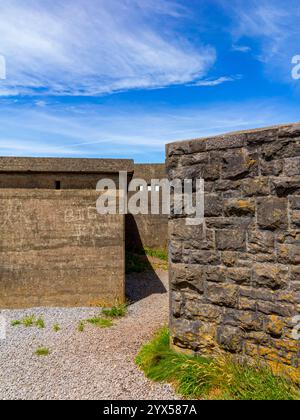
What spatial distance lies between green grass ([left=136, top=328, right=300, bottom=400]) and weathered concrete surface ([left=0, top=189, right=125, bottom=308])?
9.80 ft

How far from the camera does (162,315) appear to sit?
23.2ft

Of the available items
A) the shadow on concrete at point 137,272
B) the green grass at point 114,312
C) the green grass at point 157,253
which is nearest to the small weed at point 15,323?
the green grass at point 114,312

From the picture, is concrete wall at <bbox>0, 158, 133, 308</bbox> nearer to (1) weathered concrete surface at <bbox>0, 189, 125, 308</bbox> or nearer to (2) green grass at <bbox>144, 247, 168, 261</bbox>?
(1) weathered concrete surface at <bbox>0, 189, 125, 308</bbox>

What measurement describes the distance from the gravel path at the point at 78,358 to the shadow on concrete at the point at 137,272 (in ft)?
4.00

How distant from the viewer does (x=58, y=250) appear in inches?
296

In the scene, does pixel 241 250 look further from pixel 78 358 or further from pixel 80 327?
pixel 80 327

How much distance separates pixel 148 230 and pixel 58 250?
6.49 m

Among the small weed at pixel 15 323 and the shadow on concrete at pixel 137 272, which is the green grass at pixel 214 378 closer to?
the small weed at pixel 15 323

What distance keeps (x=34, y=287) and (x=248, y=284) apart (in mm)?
4990

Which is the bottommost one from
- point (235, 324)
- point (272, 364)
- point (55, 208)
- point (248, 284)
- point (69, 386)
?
point (69, 386)

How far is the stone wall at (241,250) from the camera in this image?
13.0 feet

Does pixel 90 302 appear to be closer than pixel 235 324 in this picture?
No
